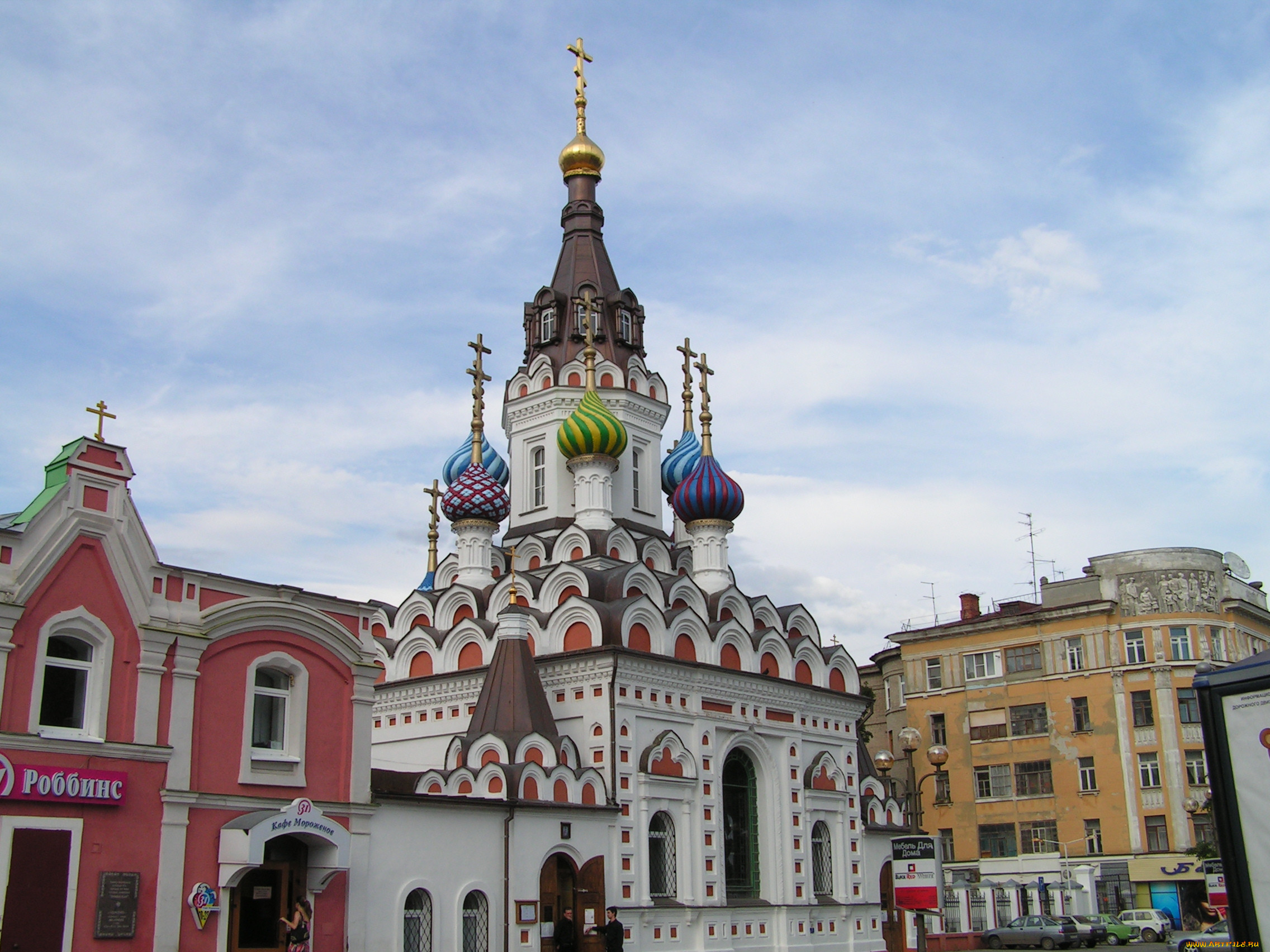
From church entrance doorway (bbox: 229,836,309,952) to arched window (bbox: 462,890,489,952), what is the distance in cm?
318

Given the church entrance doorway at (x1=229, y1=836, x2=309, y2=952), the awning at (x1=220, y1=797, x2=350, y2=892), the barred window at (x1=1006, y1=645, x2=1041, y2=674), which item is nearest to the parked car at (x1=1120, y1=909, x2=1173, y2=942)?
the barred window at (x1=1006, y1=645, x2=1041, y2=674)

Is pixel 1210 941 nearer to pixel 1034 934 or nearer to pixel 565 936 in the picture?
pixel 565 936

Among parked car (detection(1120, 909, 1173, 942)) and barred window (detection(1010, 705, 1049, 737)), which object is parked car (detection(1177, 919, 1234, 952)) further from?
barred window (detection(1010, 705, 1049, 737))

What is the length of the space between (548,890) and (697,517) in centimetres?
980

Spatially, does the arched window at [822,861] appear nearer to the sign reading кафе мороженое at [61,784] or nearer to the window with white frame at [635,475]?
the window with white frame at [635,475]

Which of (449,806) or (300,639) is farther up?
(300,639)

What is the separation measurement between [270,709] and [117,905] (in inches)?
117

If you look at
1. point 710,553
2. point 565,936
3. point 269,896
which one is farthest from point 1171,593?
point 269,896

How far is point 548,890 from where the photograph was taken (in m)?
19.6

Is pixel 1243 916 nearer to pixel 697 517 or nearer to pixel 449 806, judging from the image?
pixel 449 806

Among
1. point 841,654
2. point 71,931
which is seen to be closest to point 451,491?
point 841,654

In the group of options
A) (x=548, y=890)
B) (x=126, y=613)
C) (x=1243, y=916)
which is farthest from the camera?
(x=548, y=890)

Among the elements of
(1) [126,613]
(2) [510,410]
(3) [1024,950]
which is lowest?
(3) [1024,950]

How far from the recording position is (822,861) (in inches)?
1027
